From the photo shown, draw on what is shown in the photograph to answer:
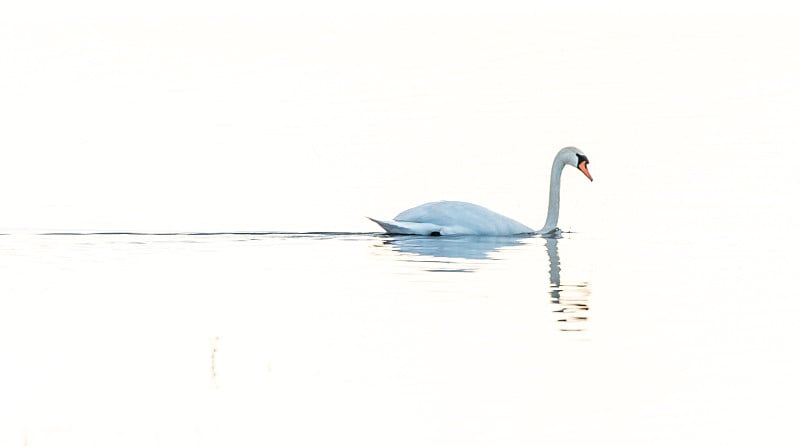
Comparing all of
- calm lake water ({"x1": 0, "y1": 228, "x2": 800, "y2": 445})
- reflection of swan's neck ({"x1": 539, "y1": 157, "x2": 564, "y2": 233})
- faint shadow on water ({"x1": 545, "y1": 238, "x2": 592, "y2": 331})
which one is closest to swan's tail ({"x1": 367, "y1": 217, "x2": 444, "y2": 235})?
calm lake water ({"x1": 0, "y1": 228, "x2": 800, "y2": 445})

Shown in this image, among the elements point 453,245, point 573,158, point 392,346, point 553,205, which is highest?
point 573,158

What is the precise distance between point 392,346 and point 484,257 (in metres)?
5.47

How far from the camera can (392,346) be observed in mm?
11078

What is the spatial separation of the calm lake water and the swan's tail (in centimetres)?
124

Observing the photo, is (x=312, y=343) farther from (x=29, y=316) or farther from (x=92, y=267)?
(x=92, y=267)

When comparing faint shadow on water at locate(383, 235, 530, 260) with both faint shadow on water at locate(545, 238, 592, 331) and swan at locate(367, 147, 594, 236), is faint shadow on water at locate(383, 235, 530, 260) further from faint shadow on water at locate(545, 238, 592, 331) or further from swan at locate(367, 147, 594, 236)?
faint shadow on water at locate(545, 238, 592, 331)

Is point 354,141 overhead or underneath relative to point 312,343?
overhead

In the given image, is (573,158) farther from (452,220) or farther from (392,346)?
A: (392,346)

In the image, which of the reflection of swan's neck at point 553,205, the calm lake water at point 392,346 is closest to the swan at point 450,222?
the reflection of swan's neck at point 553,205

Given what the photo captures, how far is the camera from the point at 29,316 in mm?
12320

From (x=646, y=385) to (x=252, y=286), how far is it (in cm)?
469

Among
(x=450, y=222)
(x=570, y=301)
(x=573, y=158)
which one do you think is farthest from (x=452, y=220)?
(x=570, y=301)

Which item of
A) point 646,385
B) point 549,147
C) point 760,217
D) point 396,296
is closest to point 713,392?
point 646,385

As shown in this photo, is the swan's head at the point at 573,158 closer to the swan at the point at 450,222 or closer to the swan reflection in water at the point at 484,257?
the swan reflection in water at the point at 484,257
